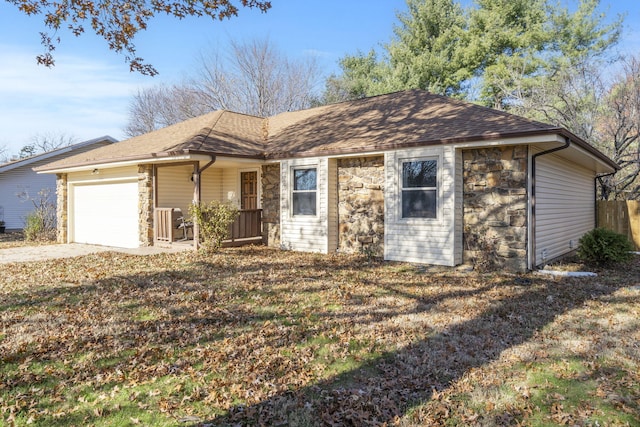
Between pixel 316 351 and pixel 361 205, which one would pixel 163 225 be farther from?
pixel 316 351

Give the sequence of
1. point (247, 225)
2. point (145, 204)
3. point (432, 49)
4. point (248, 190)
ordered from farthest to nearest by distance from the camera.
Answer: point (432, 49) → point (248, 190) → point (145, 204) → point (247, 225)

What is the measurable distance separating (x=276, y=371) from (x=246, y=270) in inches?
180

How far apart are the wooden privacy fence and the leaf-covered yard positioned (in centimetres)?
677

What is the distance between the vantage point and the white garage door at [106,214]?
1244 centimetres

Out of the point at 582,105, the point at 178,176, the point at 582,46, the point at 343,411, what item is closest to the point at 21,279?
the point at 178,176

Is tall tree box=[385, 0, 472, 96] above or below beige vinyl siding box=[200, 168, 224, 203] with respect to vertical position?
above

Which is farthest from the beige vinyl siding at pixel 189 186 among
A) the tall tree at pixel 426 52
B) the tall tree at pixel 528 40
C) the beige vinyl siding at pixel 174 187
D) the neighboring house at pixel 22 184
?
the tall tree at pixel 528 40

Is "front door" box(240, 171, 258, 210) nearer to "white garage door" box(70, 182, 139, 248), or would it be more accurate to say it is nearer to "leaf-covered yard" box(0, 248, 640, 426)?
"white garage door" box(70, 182, 139, 248)

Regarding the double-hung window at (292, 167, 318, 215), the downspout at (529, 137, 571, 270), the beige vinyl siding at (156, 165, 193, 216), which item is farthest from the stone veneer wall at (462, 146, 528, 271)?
the beige vinyl siding at (156, 165, 193, 216)

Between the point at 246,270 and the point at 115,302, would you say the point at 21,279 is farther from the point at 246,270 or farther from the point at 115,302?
the point at 246,270

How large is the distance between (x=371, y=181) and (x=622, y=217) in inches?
347

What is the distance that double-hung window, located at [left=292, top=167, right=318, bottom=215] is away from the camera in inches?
421

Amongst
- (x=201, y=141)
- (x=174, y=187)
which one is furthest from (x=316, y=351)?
(x=174, y=187)

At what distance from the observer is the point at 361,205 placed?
33.1 feet
